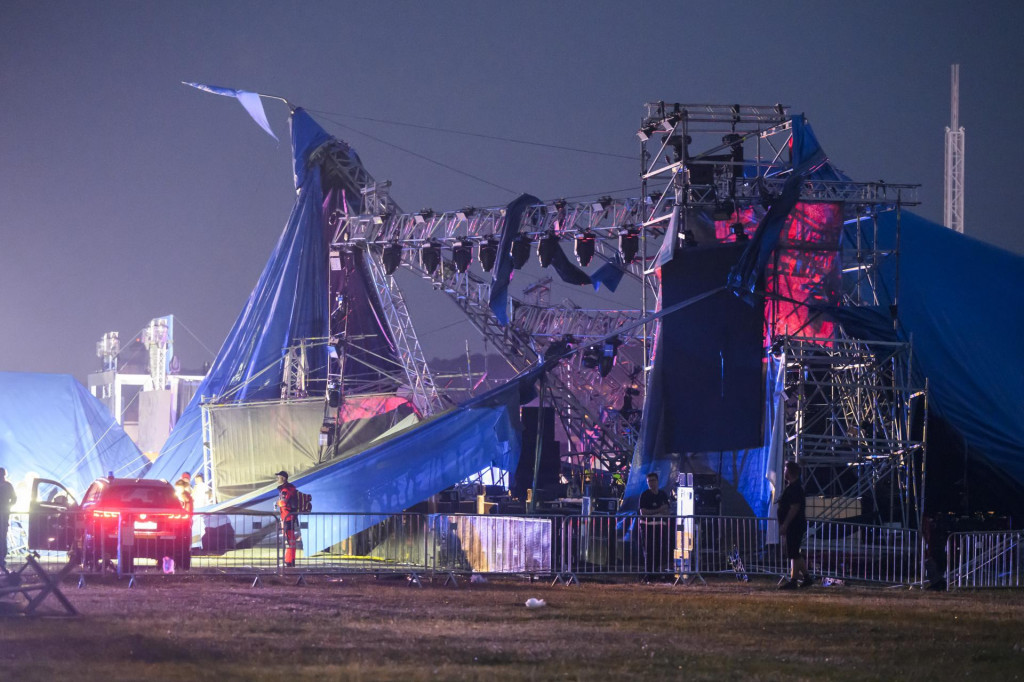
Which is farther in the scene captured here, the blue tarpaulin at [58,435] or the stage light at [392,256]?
the blue tarpaulin at [58,435]

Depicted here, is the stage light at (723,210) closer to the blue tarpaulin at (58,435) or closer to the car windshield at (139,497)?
the car windshield at (139,497)

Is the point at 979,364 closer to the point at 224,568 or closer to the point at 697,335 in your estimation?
the point at 697,335

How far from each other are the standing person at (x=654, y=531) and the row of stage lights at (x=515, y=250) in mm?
10370

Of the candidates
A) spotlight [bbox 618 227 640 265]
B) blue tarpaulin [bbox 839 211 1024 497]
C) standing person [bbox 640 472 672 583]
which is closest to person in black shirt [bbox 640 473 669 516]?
standing person [bbox 640 472 672 583]

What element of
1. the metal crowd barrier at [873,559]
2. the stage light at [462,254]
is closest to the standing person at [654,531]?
the metal crowd barrier at [873,559]

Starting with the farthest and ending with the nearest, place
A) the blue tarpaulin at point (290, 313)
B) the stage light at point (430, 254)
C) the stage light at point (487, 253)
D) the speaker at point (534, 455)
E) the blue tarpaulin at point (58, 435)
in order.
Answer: the blue tarpaulin at point (58, 435) → the blue tarpaulin at point (290, 313) → the stage light at point (430, 254) → the speaker at point (534, 455) → the stage light at point (487, 253)

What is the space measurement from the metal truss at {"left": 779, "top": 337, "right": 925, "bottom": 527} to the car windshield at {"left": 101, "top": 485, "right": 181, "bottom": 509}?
35.3 ft

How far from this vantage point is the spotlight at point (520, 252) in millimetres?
29156

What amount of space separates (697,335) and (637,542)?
7.15 m

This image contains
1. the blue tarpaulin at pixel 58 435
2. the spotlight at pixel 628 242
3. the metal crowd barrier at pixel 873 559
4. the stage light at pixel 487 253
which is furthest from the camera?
the blue tarpaulin at pixel 58 435

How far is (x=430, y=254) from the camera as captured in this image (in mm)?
31531

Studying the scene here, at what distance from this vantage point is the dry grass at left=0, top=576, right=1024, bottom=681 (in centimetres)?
880

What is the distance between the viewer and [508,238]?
28.6 metres

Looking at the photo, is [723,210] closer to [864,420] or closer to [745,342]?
[745,342]
